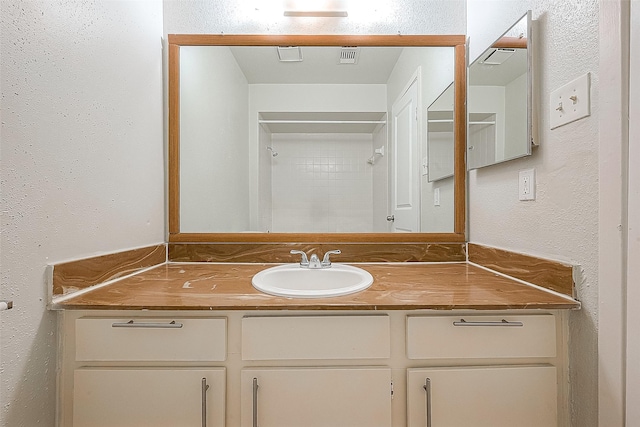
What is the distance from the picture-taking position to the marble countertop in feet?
2.83

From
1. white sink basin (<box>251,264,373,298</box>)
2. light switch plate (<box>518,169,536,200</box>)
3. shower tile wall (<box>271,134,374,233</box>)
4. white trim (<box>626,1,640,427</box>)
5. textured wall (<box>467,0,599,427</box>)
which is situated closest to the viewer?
white trim (<box>626,1,640,427</box>)

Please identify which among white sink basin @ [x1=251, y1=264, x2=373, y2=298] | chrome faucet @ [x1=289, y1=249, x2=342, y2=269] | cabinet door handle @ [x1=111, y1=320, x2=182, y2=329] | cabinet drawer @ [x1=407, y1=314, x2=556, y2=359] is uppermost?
chrome faucet @ [x1=289, y1=249, x2=342, y2=269]

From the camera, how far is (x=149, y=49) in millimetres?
1334

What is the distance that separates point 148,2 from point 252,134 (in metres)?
0.67

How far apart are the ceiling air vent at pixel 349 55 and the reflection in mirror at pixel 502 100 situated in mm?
495

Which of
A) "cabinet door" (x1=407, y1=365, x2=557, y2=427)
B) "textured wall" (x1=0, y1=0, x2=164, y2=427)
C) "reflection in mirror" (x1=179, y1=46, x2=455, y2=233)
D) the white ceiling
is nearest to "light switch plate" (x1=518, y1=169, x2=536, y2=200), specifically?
"reflection in mirror" (x1=179, y1=46, x2=455, y2=233)

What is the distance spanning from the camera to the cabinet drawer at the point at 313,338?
879mm

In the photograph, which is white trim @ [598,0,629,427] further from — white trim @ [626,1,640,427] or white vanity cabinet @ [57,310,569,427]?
white vanity cabinet @ [57,310,569,427]

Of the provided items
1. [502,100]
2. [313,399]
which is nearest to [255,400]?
[313,399]

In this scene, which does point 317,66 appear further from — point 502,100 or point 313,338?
point 313,338

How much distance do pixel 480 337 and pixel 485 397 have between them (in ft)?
0.53

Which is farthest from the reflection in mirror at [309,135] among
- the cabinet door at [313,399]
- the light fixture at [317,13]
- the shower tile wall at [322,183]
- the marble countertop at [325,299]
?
the cabinet door at [313,399]

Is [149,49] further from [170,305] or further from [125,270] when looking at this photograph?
[170,305]

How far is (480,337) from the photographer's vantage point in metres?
0.89
